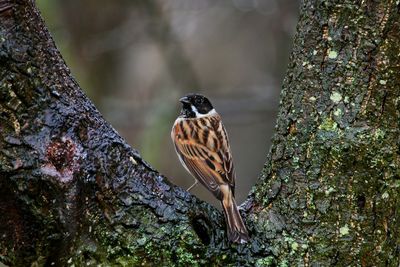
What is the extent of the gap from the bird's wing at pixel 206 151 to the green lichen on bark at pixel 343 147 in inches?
42.8

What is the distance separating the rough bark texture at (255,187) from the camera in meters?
3.40

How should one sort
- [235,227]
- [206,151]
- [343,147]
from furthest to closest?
[206,151], [343,147], [235,227]

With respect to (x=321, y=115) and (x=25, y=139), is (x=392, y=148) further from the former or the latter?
(x=25, y=139)

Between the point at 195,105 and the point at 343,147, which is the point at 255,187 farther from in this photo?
the point at 195,105

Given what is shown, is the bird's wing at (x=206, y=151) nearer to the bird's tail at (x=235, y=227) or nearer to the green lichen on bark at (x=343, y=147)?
the bird's tail at (x=235, y=227)

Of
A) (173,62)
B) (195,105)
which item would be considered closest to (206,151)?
(195,105)

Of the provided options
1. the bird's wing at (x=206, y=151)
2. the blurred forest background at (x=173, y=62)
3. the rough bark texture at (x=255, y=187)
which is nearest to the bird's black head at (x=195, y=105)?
the bird's wing at (x=206, y=151)

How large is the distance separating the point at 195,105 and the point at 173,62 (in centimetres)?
246

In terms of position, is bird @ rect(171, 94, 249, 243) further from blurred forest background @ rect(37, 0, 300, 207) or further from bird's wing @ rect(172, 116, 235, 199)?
blurred forest background @ rect(37, 0, 300, 207)

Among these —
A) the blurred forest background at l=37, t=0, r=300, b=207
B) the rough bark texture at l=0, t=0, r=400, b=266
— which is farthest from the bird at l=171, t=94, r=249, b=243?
the blurred forest background at l=37, t=0, r=300, b=207

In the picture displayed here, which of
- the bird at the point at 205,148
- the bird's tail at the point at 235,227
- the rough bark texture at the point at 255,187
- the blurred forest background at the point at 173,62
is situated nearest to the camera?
the rough bark texture at the point at 255,187

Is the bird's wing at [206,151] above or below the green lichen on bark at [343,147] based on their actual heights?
above

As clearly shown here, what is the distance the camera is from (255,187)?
404cm

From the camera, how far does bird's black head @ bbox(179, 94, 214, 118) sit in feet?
20.7
